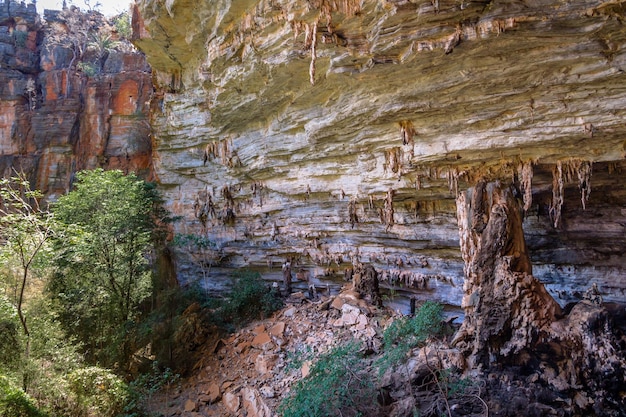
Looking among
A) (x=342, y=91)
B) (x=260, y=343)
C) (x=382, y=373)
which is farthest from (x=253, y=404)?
(x=342, y=91)

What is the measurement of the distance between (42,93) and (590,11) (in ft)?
75.2

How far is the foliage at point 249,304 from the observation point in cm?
1077

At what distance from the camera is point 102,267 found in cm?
862

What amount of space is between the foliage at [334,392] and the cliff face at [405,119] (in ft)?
13.5

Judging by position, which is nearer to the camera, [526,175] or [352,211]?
[526,175]

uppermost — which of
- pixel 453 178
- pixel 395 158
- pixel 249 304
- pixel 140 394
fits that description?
pixel 395 158

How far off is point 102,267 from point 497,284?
8.56 metres

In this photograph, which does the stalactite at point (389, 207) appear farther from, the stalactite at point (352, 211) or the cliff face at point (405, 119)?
the stalactite at point (352, 211)

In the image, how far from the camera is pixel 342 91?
7.49 metres

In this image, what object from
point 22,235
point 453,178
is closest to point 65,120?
point 22,235

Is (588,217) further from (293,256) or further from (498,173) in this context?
(293,256)

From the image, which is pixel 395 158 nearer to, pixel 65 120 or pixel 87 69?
pixel 65 120

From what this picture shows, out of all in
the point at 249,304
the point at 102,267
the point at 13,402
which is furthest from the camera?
the point at 249,304

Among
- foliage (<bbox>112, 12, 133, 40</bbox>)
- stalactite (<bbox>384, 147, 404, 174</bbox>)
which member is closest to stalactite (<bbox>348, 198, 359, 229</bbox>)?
stalactite (<bbox>384, 147, 404, 174</bbox>)
